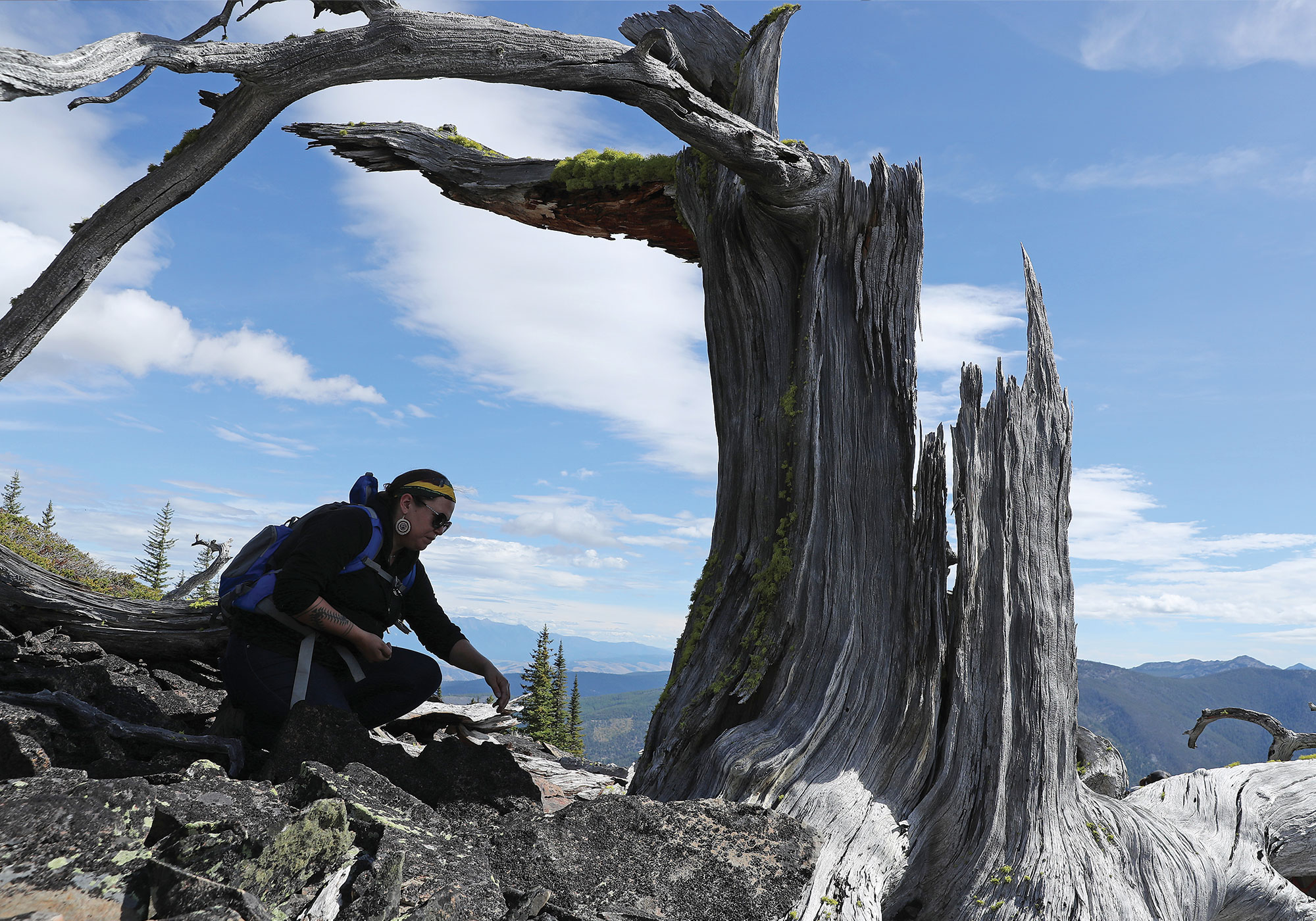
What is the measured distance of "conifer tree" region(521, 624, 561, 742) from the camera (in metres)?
22.6

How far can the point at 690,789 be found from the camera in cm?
506

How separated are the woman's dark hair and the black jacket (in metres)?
0.16

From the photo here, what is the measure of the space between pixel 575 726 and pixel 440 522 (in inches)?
1084

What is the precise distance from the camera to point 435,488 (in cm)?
567

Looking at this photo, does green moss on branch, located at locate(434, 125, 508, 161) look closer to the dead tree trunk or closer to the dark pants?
the dead tree trunk

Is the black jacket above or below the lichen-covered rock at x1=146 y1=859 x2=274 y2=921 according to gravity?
above

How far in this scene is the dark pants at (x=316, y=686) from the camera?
5.39 m

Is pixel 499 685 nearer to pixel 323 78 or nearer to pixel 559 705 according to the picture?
pixel 323 78

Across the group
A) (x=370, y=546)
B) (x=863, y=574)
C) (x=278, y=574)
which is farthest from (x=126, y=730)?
(x=863, y=574)

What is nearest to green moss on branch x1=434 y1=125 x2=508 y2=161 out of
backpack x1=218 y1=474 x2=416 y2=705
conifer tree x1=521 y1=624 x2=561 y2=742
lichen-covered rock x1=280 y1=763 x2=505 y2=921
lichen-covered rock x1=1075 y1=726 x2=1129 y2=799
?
backpack x1=218 y1=474 x2=416 y2=705

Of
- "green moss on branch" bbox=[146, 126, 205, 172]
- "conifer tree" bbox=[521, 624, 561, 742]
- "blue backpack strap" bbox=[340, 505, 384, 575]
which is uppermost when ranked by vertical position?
"green moss on branch" bbox=[146, 126, 205, 172]

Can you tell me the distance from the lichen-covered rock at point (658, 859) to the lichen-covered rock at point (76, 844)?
55.3 inches

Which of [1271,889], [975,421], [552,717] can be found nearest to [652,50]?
[975,421]

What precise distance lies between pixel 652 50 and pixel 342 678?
18.4ft
